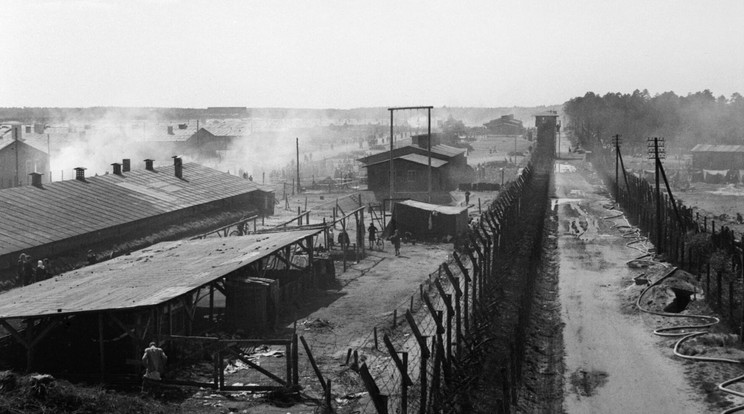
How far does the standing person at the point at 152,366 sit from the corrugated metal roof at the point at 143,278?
1.48 metres

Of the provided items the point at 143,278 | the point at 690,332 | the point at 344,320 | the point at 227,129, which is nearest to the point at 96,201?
the point at 143,278

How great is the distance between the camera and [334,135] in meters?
154

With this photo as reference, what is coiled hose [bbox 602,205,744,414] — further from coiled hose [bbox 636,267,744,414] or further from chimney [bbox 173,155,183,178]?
chimney [bbox 173,155,183,178]

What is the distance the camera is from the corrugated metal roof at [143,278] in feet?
64.8

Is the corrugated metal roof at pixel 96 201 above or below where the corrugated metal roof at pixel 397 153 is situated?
below

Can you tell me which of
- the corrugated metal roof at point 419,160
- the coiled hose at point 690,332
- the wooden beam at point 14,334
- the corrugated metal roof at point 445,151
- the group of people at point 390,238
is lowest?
the coiled hose at point 690,332

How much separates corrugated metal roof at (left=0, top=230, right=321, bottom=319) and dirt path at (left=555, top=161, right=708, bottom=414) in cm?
992

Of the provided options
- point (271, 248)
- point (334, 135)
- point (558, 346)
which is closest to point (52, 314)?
point (271, 248)

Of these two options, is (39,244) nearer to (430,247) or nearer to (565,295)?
(430,247)

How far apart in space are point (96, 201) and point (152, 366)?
81.0 ft

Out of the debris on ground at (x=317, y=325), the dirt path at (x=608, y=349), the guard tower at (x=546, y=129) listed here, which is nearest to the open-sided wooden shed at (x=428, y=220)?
the dirt path at (x=608, y=349)

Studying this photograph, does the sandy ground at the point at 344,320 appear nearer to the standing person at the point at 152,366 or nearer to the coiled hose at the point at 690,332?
the standing person at the point at 152,366

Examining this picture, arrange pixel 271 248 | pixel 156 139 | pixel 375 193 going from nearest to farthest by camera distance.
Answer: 1. pixel 271 248
2. pixel 375 193
3. pixel 156 139

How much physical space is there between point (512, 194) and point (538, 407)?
89.5 ft
